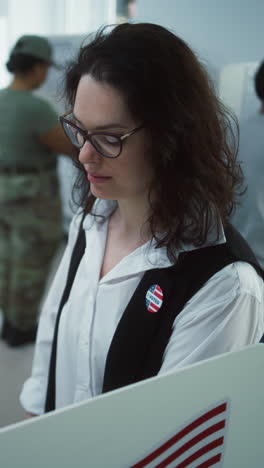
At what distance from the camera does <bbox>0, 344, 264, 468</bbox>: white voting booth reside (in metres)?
0.30

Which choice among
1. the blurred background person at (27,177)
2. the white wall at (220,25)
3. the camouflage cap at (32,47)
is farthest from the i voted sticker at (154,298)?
the camouflage cap at (32,47)

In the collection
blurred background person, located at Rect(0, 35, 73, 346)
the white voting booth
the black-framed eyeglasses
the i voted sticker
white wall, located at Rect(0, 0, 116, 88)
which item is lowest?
blurred background person, located at Rect(0, 35, 73, 346)

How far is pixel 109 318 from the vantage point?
2.90 ft

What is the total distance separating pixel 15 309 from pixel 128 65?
81.1 inches

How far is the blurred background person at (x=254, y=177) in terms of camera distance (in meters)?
1.67

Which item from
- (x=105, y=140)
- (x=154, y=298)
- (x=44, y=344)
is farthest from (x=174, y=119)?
(x=44, y=344)

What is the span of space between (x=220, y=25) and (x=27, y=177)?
1236 millimetres

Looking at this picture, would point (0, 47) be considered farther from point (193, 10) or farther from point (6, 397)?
point (6, 397)

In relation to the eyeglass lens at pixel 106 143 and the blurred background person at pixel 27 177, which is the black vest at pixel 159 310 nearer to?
the eyeglass lens at pixel 106 143

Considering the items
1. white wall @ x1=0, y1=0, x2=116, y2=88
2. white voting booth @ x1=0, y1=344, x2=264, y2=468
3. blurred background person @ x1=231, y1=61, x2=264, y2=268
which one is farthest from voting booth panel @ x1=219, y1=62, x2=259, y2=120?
white wall @ x1=0, y1=0, x2=116, y2=88

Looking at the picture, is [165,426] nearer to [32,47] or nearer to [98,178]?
[98,178]

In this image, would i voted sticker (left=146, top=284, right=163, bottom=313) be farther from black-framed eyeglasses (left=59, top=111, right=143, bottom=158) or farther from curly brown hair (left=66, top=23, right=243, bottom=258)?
black-framed eyeglasses (left=59, top=111, right=143, bottom=158)

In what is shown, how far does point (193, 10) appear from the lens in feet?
7.75

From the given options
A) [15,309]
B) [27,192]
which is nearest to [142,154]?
[27,192]
